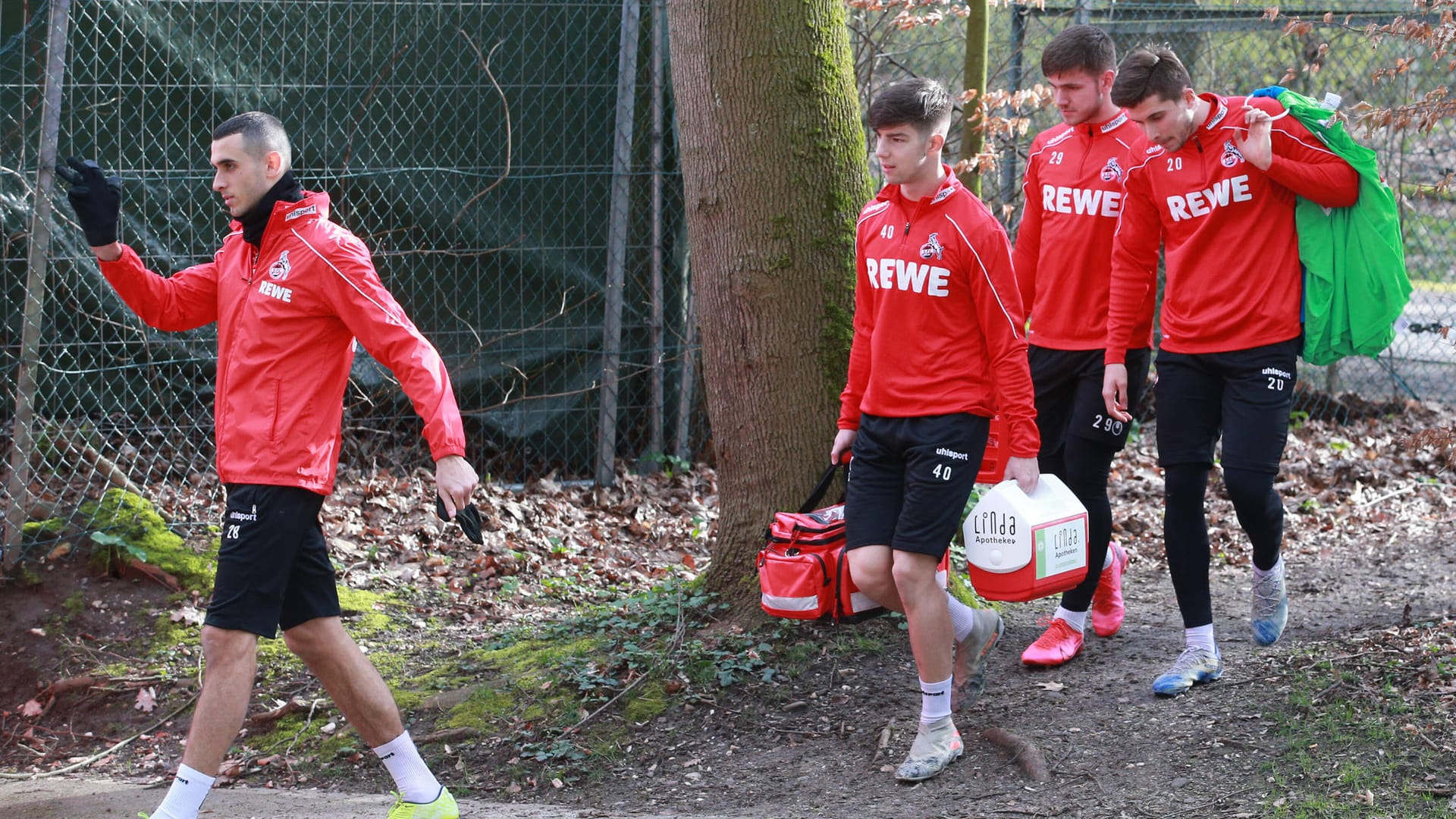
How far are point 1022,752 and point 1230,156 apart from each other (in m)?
2.03

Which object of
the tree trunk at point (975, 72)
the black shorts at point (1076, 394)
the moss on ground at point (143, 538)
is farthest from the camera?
the tree trunk at point (975, 72)

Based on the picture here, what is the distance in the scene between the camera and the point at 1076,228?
4551mm

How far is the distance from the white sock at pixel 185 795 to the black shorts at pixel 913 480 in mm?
1990

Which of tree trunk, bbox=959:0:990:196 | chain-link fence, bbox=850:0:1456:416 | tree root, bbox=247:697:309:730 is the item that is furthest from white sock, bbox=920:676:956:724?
chain-link fence, bbox=850:0:1456:416

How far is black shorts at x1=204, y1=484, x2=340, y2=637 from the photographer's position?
358 centimetres

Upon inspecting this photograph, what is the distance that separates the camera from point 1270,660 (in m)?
4.52

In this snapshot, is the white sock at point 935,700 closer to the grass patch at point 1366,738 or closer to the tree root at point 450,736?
the grass patch at point 1366,738

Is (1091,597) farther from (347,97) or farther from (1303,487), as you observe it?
(347,97)

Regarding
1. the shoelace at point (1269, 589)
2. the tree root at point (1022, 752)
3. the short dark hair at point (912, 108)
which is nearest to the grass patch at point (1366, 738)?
the shoelace at point (1269, 589)

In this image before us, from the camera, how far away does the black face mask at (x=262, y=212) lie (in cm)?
372

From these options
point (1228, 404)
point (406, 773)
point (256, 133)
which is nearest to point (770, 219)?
point (1228, 404)

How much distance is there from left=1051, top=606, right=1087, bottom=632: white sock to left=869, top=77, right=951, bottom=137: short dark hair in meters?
1.93

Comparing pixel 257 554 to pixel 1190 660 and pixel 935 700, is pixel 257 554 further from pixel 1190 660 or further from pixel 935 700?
pixel 1190 660

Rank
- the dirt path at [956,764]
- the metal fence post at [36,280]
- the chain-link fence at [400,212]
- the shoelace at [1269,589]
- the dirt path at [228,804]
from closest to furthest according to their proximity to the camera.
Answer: the dirt path at [956,764], the dirt path at [228,804], the shoelace at [1269,589], the metal fence post at [36,280], the chain-link fence at [400,212]
